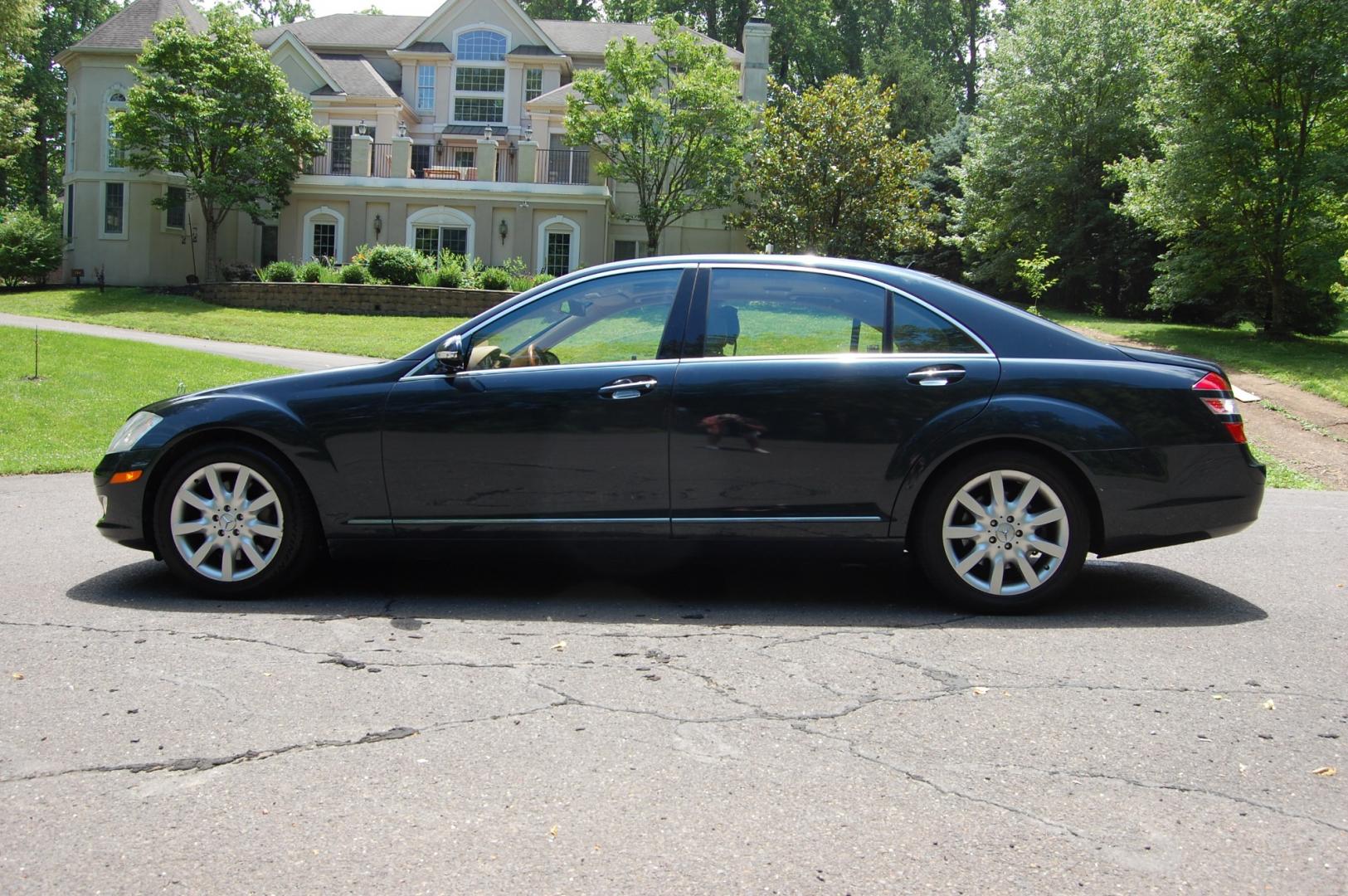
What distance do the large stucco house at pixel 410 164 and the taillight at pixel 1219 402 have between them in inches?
1175

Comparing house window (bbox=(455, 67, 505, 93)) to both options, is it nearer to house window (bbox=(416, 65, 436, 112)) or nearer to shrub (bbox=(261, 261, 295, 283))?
house window (bbox=(416, 65, 436, 112))

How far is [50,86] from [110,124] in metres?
25.4

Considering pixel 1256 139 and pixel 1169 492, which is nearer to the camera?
pixel 1169 492

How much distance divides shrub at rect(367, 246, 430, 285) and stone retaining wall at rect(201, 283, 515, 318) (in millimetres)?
782

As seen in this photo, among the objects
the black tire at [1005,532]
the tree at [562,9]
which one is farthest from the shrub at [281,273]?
the tree at [562,9]

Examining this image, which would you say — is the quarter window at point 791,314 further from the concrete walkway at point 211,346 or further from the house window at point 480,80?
the house window at point 480,80

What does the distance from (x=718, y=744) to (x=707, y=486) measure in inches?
70.4

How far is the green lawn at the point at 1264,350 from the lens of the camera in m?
19.1

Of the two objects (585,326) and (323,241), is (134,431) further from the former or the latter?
(323,241)

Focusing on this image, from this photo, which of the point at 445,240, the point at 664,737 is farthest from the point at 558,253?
the point at 664,737

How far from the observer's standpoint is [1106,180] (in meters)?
29.3

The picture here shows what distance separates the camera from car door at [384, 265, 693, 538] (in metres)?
5.27

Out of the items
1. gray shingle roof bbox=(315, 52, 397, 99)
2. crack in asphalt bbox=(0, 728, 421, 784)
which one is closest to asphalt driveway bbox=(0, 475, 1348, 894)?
crack in asphalt bbox=(0, 728, 421, 784)

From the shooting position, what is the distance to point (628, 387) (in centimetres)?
529
